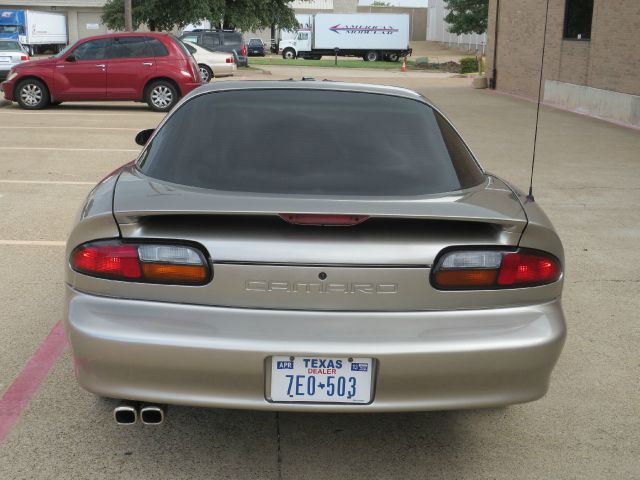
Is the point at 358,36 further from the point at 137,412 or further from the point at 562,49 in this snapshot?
the point at 137,412

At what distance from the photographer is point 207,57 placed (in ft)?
88.0

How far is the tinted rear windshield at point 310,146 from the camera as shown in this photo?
11.5ft

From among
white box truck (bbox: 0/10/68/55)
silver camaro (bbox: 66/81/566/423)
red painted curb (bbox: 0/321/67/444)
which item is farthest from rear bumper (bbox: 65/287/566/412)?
white box truck (bbox: 0/10/68/55)

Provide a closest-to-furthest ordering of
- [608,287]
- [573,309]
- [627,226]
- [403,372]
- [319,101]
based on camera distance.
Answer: [403,372] < [319,101] < [573,309] < [608,287] < [627,226]

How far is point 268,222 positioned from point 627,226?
232 inches

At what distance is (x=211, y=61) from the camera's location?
2689cm

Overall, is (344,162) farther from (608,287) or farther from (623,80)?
(623,80)

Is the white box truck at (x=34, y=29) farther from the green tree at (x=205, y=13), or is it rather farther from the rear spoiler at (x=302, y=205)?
the rear spoiler at (x=302, y=205)

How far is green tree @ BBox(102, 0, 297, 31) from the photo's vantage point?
40.7 metres

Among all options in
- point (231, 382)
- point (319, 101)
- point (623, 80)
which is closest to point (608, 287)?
point (319, 101)

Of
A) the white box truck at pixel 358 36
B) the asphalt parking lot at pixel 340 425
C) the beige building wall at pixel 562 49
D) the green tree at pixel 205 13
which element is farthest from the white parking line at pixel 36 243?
the white box truck at pixel 358 36

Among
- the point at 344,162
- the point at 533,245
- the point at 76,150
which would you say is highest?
the point at 344,162

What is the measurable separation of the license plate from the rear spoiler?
1.73 feet

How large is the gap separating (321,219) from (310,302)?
0.98 ft
